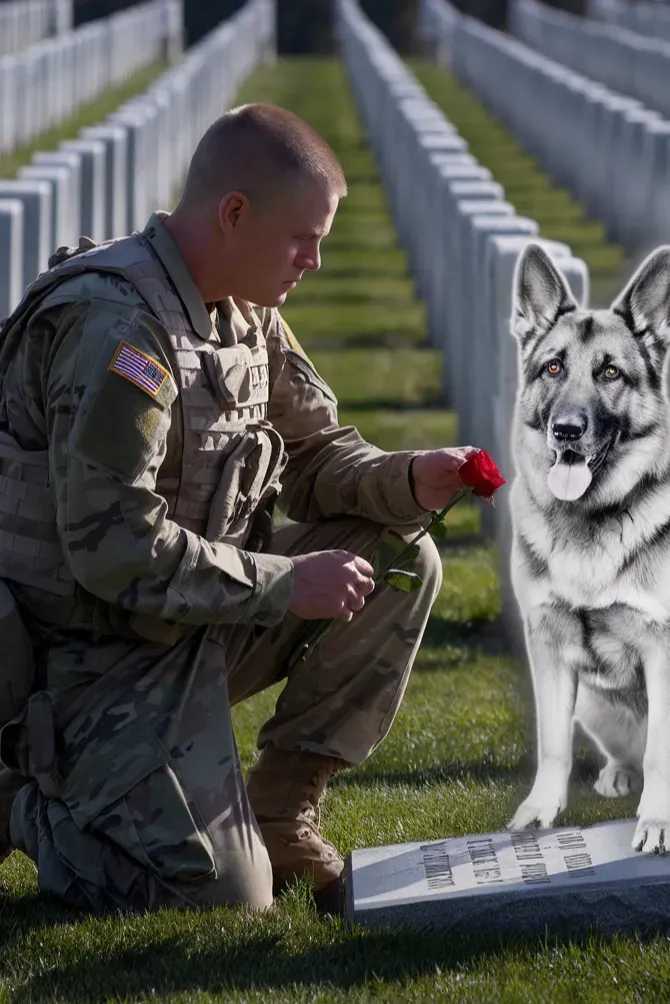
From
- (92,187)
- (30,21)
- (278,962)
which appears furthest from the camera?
(30,21)

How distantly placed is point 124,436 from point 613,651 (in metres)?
1.08

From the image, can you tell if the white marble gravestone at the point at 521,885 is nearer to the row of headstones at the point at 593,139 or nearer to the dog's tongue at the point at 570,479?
the dog's tongue at the point at 570,479

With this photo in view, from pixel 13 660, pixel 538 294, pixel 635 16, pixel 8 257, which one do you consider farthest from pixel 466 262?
pixel 635 16

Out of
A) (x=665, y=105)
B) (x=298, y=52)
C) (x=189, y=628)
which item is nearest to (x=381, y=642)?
(x=189, y=628)

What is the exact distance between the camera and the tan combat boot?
3787mm

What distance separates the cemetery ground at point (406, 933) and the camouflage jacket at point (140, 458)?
57 centimetres

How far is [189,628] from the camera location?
12.3 ft

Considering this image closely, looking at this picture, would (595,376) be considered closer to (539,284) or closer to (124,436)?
(539,284)

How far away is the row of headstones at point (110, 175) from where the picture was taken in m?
6.52

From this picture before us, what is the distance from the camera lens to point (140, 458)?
11.3 feet

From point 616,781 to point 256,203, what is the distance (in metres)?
1.36

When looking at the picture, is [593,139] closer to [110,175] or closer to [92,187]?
[110,175]

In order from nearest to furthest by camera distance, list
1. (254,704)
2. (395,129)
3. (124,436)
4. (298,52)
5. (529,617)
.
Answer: (124,436)
(529,617)
(254,704)
(395,129)
(298,52)

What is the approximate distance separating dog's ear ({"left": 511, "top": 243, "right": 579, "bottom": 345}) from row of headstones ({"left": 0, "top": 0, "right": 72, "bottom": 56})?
1131 inches
